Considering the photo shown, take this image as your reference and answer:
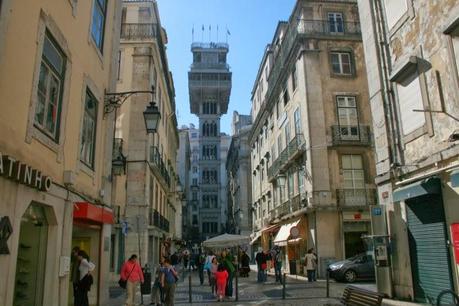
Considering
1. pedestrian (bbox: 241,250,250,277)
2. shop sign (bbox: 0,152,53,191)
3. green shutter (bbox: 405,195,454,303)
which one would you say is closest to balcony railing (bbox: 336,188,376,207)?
pedestrian (bbox: 241,250,250,277)

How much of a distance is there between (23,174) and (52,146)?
1.77 metres

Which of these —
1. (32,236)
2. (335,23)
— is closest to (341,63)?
(335,23)

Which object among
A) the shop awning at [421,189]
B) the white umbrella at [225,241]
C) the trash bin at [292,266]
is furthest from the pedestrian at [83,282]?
the trash bin at [292,266]

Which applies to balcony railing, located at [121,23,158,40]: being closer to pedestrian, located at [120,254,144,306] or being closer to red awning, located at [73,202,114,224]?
red awning, located at [73,202,114,224]

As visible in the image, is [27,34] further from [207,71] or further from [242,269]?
[207,71]

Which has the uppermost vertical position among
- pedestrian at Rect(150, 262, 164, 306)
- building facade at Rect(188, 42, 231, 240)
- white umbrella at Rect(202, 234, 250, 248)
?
building facade at Rect(188, 42, 231, 240)

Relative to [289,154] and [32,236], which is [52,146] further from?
[289,154]

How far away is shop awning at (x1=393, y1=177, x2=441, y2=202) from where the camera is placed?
32.8 ft

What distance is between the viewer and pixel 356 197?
23.6m

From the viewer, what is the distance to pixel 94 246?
38.0 feet

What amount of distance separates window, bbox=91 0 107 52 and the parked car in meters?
13.7

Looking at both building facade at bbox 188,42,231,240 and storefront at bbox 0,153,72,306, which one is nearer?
storefront at bbox 0,153,72,306

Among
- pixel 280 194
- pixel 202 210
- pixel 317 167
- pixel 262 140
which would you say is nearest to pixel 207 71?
pixel 202 210

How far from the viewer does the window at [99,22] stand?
11.5 meters
